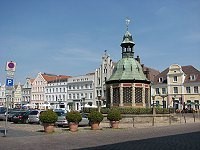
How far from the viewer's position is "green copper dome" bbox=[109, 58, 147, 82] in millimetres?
37562

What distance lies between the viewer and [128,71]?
38.4 metres

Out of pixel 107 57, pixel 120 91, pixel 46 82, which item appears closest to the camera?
pixel 120 91

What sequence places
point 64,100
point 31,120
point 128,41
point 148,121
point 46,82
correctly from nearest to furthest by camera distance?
point 31,120, point 148,121, point 128,41, point 64,100, point 46,82

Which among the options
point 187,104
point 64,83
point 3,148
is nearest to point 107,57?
point 64,83

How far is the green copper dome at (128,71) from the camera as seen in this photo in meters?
37.6

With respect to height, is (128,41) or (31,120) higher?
(128,41)

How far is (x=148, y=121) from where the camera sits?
3375 centimetres

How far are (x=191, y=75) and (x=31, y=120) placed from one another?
5060 cm

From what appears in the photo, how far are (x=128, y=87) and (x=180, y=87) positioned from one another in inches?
1576

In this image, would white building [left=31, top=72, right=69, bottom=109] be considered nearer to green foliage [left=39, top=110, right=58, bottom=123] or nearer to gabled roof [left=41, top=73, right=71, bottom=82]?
gabled roof [left=41, top=73, right=71, bottom=82]

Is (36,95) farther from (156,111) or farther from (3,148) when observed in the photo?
(3,148)

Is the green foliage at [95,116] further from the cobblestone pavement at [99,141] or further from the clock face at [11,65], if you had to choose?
the clock face at [11,65]

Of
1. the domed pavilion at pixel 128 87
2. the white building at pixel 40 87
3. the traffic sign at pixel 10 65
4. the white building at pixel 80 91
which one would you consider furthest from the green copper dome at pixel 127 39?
the white building at pixel 40 87

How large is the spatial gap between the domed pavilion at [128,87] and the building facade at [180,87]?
33.6 m
